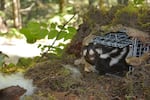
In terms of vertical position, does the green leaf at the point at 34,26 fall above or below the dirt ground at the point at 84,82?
above

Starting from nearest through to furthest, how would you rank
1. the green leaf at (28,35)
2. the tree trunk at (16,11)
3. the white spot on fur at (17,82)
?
the white spot on fur at (17,82) → the green leaf at (28,35) → the tree trunk at (16,11)

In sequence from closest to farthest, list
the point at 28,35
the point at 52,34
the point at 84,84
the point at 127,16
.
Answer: the point at 84,84, the point at 127,16, the point at 52,34, the point at 28,35

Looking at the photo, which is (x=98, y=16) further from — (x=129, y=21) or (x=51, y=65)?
(x=51, y=65)

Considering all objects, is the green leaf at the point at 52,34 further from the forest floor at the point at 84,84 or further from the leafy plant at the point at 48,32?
the forest floor at the point at 84,84

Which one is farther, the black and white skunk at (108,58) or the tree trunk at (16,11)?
the tree trunk at (16,11)

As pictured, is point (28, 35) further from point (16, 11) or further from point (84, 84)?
point (16, 11)

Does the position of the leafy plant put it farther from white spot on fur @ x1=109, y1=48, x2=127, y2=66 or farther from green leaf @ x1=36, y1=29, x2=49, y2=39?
white spot on fur @ x1=109, y1=48, x2=127, y2=66

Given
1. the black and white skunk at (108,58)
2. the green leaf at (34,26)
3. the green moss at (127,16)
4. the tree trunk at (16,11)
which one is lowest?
the tree trunk at (16,11)

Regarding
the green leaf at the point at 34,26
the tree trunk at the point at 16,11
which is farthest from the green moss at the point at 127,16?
the tree trunk at the point at 16,11

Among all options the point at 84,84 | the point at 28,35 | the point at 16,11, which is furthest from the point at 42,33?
the point at 16,11
